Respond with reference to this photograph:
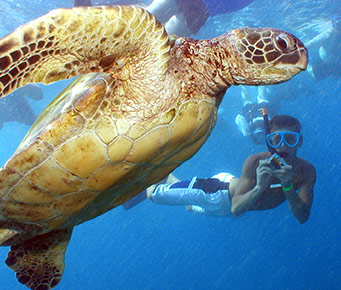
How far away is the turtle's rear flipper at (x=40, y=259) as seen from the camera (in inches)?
88.2

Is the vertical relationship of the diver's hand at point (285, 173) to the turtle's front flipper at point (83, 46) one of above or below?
below

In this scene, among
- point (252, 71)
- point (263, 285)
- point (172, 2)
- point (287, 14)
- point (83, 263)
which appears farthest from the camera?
point (83, 263)

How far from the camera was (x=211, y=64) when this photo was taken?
192 cm

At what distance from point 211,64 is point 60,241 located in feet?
6.85

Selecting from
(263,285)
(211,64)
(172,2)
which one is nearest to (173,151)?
(211,64)

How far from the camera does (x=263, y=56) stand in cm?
175

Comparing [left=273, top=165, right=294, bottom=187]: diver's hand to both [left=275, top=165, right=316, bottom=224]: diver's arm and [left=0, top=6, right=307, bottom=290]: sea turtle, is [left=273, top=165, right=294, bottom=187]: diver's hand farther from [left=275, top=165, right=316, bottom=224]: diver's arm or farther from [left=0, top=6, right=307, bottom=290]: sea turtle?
[left=0, top=6, right=307, bottom=290]: sea turtle

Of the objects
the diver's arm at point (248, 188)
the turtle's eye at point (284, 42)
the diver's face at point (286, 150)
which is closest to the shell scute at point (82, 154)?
the turtle's eye at point (284, 42)

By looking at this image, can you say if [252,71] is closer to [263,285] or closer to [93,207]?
[93,207]

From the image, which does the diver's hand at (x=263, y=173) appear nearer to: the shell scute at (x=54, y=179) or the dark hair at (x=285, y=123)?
the dark hair at (x=285, y=123)

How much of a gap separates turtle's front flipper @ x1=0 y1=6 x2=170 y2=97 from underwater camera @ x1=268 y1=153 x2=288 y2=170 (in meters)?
2.80

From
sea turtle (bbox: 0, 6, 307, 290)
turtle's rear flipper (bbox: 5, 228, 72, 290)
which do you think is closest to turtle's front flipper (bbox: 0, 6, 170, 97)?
sea turtle (bbox: 0, 6, 307, 290)

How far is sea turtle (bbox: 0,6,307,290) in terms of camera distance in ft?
4.81

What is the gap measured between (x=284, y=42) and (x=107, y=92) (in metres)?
1.22
